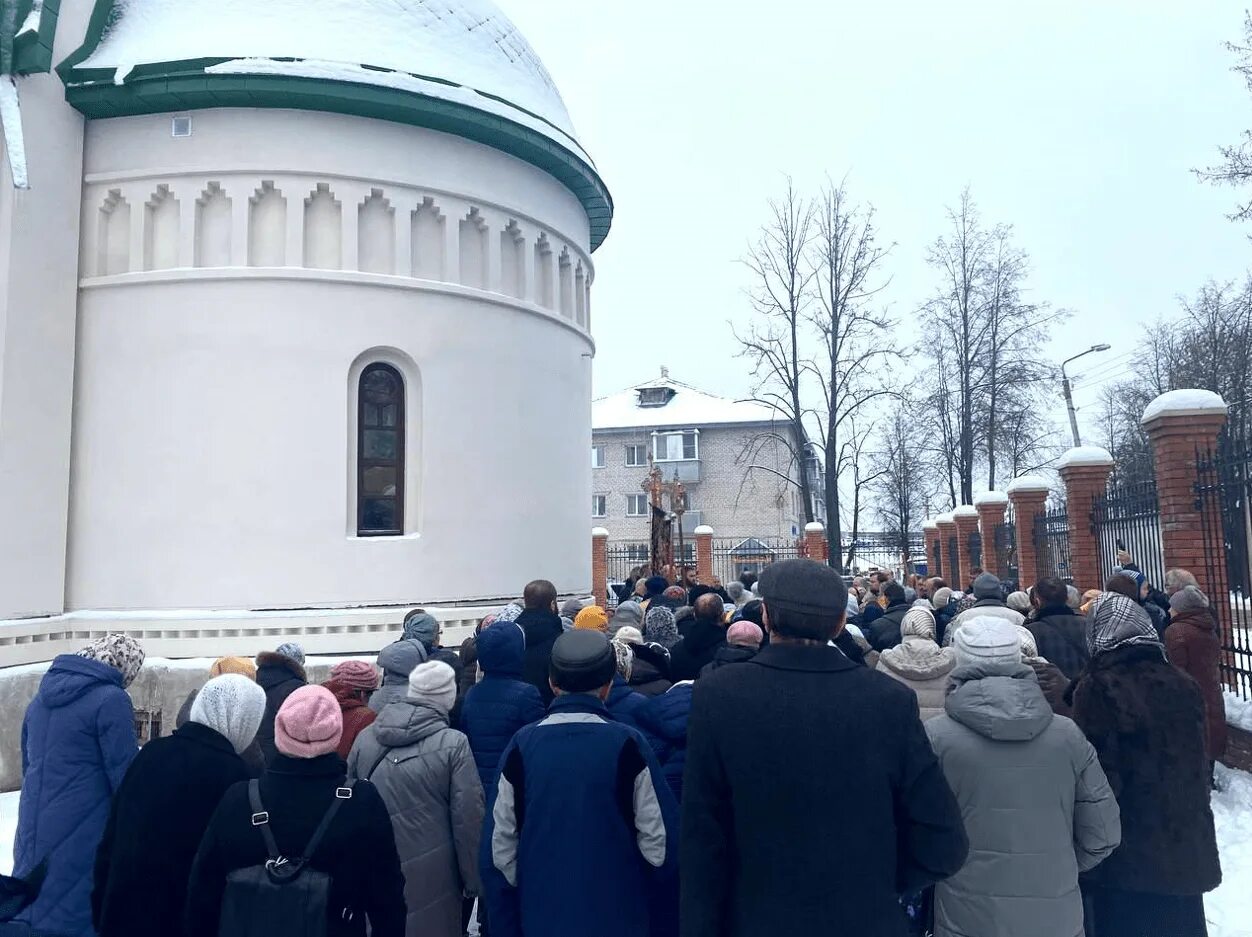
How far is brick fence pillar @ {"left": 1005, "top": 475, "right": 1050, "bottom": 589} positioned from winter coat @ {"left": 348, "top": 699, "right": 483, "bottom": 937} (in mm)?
13764

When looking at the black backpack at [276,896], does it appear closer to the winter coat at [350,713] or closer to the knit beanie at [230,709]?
the knit beanie at [230,709]

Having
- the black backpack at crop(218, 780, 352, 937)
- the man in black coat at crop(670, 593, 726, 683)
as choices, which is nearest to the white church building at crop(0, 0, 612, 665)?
the man in black coat at crop(670, 593, 726, 683)

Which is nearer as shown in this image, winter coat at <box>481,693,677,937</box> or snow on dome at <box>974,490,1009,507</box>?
winter coat at <box>481,693,677,937</box>

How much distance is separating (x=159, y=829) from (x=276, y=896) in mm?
741

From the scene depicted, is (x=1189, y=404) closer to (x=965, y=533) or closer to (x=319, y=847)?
(x=319, y=847)

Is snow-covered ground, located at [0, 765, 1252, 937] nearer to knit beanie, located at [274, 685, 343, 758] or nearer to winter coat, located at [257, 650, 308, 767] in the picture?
winter coat, located at [257, 650, 308, 767]

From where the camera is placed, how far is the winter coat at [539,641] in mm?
6039

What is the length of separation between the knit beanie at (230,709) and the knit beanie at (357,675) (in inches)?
59.4

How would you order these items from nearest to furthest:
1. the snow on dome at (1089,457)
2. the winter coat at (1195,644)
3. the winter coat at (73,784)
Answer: the winter coat at (73,784)
the winter coat at (1195,644)
the snow on dome at (1089,457)

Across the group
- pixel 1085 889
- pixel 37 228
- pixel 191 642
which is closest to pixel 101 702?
pixel 1085 889

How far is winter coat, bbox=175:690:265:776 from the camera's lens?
3688 mm

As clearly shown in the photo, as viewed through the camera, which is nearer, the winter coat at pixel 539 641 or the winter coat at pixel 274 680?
the winter coat at pixel 274 680

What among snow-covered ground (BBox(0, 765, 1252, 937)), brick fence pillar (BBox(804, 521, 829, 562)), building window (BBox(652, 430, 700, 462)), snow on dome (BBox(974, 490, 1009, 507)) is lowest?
snow-covered ground (BBox(0, 765, 1252, 937))

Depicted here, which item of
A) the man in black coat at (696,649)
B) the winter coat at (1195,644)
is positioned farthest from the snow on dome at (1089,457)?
the man in black coat at (696,649)
